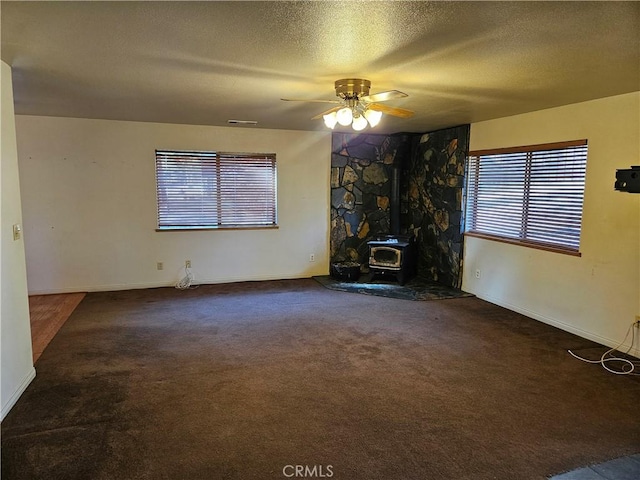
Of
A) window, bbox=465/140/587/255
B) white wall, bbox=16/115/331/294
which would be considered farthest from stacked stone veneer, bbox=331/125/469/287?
window, bbox=465/140/587/255

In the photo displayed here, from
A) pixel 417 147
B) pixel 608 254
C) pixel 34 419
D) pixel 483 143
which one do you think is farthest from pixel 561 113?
pixel 34 419

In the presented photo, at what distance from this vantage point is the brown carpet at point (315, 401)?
7.16 feet

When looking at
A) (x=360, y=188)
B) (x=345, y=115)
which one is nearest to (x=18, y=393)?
(x=345, y=115)

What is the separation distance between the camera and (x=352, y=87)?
314 centimetres

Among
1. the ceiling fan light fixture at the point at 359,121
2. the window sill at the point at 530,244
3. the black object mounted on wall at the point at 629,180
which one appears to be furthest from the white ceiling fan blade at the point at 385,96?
the window sill at the point at 530,244

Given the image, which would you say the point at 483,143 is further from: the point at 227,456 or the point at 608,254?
the point at 227,456

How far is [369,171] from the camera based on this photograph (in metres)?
6.52

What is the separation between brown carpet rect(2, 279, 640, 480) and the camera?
7.16 feet

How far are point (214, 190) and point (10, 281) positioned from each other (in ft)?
10.9

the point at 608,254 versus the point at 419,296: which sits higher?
the point at 608,254

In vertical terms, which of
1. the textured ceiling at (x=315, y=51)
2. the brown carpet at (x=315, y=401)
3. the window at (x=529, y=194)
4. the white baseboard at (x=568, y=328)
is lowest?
the brown carpet at (x=315, y=401)

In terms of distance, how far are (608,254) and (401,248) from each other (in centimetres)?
256

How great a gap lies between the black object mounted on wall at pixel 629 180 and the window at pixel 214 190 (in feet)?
14.1

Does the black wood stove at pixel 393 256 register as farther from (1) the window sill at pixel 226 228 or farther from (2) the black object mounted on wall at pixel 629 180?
(2) the black object mounted on wall at pixel 629 180
